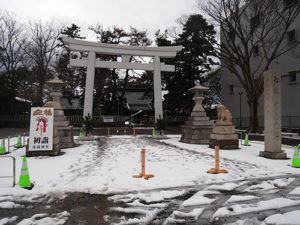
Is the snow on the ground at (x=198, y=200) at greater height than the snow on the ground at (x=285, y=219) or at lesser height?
lesser

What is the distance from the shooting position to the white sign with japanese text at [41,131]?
7.94m

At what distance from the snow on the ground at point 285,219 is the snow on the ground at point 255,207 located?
0.97ft

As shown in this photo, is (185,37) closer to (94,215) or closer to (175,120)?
(175,120)

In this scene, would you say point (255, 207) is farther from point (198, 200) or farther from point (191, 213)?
point (191, 213)

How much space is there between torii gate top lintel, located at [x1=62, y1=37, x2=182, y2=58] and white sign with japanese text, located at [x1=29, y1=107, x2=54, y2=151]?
8887 millimetres

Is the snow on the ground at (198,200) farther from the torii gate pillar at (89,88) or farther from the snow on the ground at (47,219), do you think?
the torii gate pillar at (89,88)

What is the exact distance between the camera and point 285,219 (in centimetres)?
314

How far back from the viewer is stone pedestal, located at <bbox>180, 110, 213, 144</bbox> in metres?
12.6

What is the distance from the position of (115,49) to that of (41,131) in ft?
35.0

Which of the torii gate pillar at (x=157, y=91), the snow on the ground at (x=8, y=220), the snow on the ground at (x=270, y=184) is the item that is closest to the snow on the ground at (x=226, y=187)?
the snow on the ground at (x=270, y=184)

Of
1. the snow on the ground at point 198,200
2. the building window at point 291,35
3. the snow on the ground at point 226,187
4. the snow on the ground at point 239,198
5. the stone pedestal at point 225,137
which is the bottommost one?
the snow on the ground at point 198,200

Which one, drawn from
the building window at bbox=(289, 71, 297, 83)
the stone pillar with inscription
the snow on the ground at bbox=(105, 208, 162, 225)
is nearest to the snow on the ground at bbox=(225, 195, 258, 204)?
the snow on the ground at bbox=(105, 208, 162, 225)

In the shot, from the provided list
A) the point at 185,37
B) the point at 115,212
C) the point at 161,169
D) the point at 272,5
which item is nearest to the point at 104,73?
the point at 185,37

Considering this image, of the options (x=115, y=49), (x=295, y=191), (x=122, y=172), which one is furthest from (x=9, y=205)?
(x=115, y=49)
